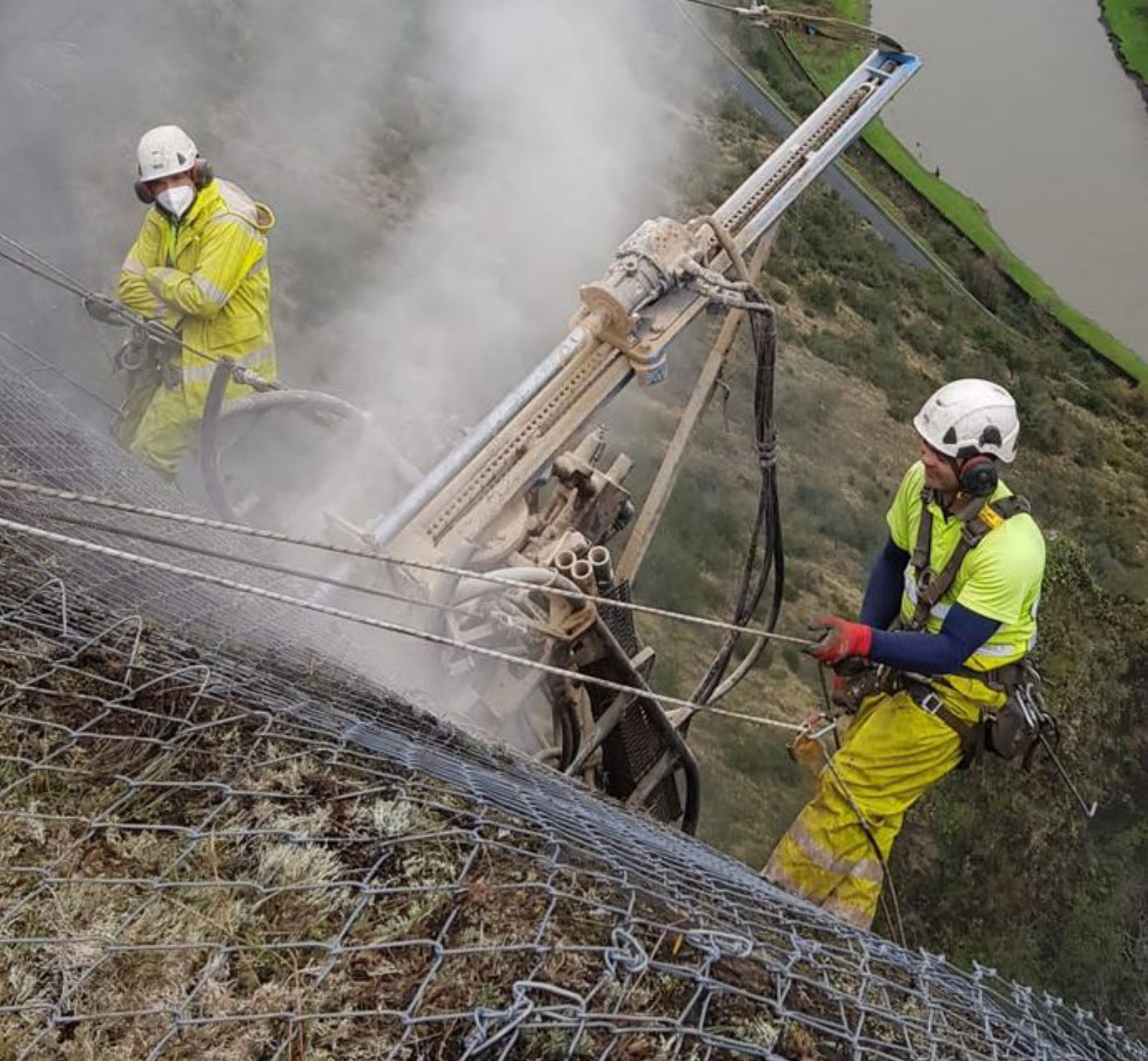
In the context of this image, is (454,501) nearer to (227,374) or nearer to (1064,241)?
(227,374)

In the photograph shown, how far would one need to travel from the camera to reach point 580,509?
5188mm

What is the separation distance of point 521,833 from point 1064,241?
2921 cm

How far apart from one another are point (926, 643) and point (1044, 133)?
30.6 metres

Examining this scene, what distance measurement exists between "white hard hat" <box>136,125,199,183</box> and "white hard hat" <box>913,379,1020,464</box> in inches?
133

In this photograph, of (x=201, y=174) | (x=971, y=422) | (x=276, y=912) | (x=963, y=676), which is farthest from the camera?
(x=201, y=174)

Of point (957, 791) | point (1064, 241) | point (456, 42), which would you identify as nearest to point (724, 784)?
point (957, 791)

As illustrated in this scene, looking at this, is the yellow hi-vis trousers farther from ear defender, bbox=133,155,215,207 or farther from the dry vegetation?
ear defender, bbox=133,155,215,207

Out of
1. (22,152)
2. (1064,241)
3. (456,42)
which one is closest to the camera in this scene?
(22,152)

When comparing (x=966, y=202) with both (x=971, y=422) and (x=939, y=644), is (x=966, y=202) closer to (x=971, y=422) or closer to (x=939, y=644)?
(x=971, y=422)

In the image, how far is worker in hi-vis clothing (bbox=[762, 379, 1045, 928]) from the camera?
4094 mm

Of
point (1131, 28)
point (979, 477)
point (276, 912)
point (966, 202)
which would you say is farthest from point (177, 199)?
point (1131, 28)

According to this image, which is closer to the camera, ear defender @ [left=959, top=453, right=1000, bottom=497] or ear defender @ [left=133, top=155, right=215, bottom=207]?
ear defender @ [left=959, top=453, right=1000, bottom=497]

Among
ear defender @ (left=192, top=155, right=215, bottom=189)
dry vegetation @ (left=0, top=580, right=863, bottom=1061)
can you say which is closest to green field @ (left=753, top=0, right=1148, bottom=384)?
ear defender @ (left=192, top=155, right=215, bottom=189)

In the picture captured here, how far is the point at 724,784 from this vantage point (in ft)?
27.4
